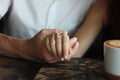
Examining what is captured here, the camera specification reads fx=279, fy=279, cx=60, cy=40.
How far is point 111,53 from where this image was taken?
61cm

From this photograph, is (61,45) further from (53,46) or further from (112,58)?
(112,58)

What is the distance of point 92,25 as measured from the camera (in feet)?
3.38

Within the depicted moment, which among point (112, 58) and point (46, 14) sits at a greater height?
point (46, 14)

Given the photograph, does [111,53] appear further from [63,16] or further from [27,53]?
[63,16]

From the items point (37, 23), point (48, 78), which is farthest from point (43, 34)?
point (37, 23)

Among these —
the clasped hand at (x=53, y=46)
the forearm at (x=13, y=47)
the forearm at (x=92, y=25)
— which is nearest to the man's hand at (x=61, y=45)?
the clasped hand at (x=53, y=46)

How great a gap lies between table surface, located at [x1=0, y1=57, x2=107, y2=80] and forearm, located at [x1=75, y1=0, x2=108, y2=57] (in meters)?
0.24

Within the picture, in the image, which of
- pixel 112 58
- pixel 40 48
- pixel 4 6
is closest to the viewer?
pixel 112 58

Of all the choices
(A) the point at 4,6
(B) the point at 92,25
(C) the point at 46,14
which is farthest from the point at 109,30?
(A) the point at 4,6

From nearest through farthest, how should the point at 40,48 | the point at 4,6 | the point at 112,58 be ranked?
the point at 112,58 < the point at 40,48 < the point at 4,6

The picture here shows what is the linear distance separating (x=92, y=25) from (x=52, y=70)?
396 millimetres

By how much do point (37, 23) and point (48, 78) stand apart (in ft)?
1.56

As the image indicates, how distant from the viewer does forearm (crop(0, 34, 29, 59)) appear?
813 millimetres

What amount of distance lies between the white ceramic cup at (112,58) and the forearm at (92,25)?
0.36 m
